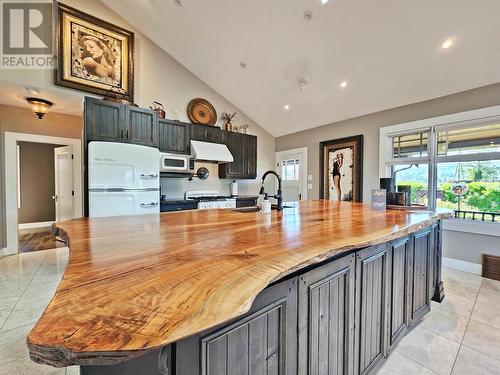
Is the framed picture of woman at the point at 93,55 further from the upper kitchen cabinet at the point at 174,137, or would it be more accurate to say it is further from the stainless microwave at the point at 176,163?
the stainless microwave at the point at 176,163

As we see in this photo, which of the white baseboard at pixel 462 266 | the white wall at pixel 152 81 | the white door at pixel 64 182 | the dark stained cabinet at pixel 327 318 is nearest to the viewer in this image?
the dark stained cabinet at pixel 327 318

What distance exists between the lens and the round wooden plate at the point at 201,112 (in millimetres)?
4514

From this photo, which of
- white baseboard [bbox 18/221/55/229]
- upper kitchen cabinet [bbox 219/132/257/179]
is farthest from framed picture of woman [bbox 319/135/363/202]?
white baseboard [bbox 18/221/55/229]

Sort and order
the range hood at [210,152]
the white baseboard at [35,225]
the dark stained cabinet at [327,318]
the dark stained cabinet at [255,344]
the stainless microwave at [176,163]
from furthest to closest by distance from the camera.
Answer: the white baseboard at [35,225] → the range hood at [210,152] → the stainless microwave at [176,163] → the dark stained cabinet at [327,318] → the dark stained cabinet at [255,344]

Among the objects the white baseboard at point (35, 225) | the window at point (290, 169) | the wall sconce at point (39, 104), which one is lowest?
the white baseboard at point (35, 225)

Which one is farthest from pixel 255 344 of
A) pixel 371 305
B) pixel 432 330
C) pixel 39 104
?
pixel 39 104

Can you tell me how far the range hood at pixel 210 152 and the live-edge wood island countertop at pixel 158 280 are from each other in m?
2.95

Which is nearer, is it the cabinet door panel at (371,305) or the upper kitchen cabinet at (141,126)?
the cabinet door panel at (371,305)

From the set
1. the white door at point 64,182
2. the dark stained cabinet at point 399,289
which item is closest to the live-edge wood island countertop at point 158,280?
the dark stained cabinet at point 399,289

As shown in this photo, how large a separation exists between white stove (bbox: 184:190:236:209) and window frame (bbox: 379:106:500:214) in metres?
2.75

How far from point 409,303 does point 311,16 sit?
3164 mm

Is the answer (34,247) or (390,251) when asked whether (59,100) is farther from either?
(390,251)

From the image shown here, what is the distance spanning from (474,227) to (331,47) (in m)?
3.06

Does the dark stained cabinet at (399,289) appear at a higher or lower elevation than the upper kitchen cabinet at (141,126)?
lower
